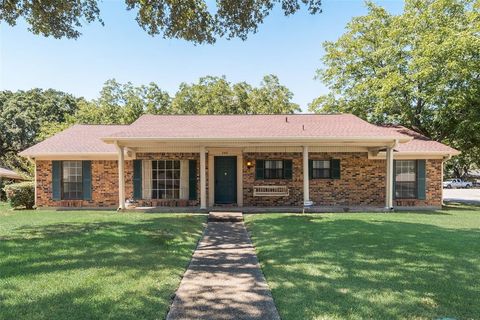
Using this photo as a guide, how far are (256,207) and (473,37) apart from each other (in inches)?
522

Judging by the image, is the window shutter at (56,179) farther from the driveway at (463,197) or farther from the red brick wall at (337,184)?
the driveway at (463,197)

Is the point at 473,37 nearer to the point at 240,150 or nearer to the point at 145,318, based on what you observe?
the point at 240,150

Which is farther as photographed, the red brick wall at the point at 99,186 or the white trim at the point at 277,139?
the red brick wall at the point at 99,186

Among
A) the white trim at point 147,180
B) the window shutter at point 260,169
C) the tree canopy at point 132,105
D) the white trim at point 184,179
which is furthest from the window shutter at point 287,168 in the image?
the tree canopy at point 132,105

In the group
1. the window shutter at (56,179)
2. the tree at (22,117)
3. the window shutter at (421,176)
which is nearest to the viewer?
the window shutter at (56,179)

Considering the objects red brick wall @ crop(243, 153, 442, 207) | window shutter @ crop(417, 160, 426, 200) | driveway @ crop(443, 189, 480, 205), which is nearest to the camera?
red brick wall @ crop(243, 153, 442, 207)

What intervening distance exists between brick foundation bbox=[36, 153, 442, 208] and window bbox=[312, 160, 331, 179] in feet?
0.58

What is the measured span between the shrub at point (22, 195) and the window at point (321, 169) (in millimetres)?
12203

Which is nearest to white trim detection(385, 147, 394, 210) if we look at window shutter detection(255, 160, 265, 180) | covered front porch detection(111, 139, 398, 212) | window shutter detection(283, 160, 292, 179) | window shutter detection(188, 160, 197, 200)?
covered front porch detection(111, 139, 398, 212)

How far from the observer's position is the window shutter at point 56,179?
14.9 meters

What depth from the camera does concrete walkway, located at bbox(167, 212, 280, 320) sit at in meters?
4.12

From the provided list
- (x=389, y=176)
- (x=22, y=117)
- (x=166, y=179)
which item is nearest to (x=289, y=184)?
(x=389, y=176)

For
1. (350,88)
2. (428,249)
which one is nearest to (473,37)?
(350,88)

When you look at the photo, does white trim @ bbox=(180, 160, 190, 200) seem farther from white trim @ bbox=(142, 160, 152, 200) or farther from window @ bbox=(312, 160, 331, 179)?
window @ bbox=(312, 160, 331, 179)
